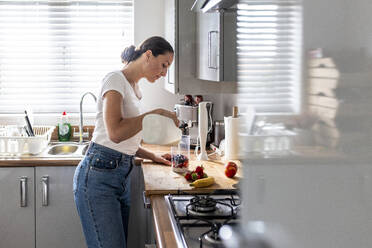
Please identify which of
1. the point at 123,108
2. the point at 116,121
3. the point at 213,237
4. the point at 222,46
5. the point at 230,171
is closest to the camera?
the point at 213,237

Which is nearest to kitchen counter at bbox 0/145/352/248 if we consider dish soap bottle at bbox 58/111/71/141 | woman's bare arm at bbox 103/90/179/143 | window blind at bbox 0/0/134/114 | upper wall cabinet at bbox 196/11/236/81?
woman's bare arm at bbox 103/90/179/143

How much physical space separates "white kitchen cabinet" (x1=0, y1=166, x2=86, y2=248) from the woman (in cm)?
82

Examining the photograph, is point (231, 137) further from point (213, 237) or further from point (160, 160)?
point (213, 237)

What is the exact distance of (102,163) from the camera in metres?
2.20

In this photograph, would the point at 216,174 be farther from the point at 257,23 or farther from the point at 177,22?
the point at 257,23

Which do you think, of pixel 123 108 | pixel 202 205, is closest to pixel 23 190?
pixel 123 108

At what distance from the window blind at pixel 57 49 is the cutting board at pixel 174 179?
1.32 metres

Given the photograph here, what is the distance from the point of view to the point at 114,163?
2.21 m

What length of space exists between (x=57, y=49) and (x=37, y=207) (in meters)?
1.37

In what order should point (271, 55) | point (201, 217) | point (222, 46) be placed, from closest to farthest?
point (271, 55)
point (201, 217)
point (222, 46)

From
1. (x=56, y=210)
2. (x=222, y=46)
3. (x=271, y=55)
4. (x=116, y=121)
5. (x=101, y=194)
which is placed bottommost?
(x=56, y=210)

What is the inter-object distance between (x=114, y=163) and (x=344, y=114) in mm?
2085

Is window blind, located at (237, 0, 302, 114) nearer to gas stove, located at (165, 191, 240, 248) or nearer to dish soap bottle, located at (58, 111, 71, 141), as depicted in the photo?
gas stove, located at (165, 191, 240, 248)

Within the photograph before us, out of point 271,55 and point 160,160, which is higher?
point 271,55
